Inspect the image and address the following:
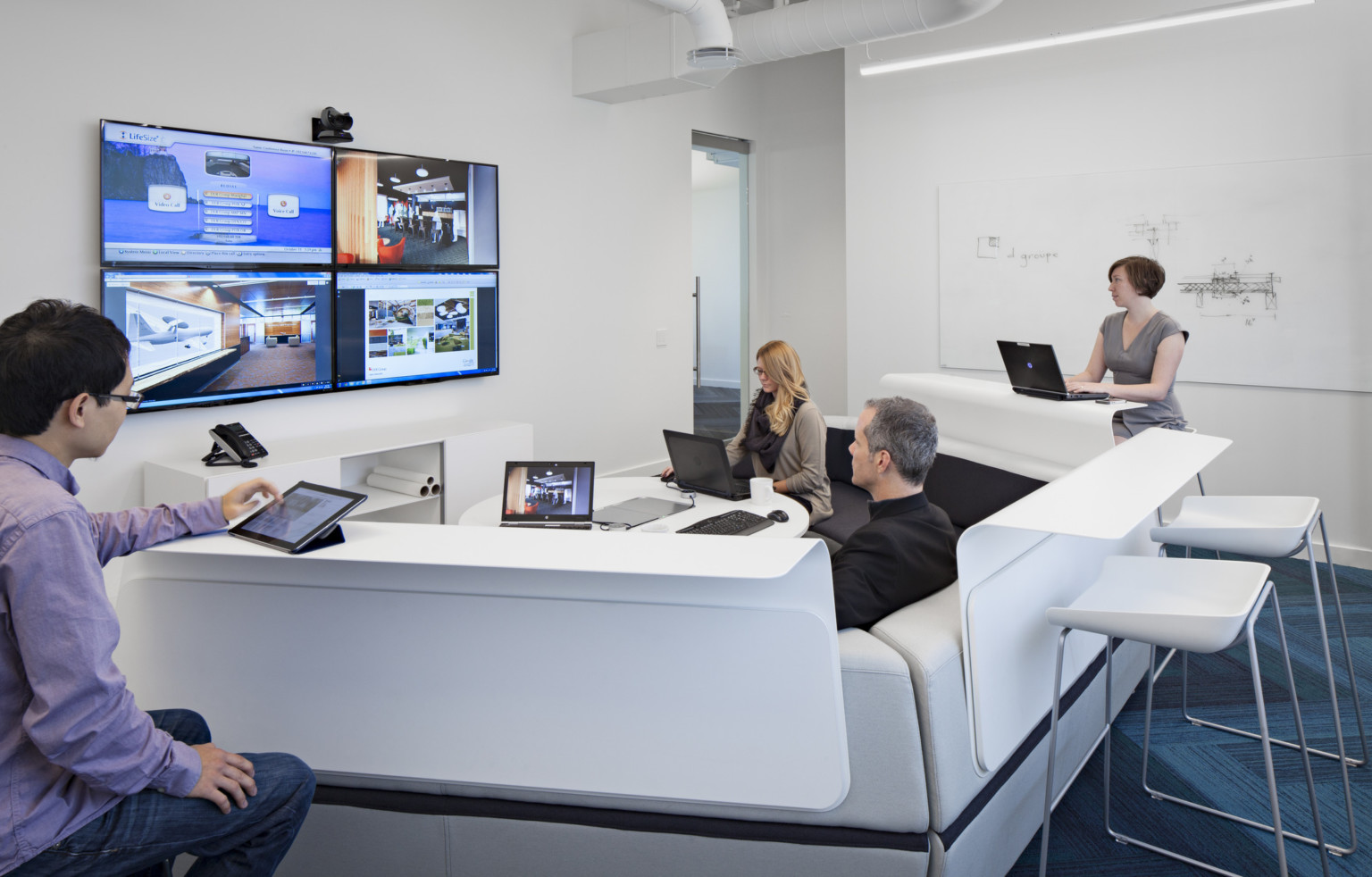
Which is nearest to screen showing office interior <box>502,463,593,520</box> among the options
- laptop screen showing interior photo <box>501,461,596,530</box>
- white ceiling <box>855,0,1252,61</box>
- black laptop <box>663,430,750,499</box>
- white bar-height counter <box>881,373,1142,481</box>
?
laptop screen showing interior photo <box>501,461,596,530</box>

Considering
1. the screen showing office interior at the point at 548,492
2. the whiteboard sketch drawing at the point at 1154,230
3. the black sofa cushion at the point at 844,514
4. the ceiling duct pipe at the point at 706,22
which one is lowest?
the black sofa cushion at the point at 844,514

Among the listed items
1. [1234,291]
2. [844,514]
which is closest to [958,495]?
[844,514]

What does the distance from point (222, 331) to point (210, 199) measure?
605 mm

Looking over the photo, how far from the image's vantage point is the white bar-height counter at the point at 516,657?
70.3 inches

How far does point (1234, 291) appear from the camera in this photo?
5398 mm

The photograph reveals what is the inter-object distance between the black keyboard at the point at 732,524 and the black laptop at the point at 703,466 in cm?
27

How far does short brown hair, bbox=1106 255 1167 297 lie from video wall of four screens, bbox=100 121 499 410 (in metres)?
3.59

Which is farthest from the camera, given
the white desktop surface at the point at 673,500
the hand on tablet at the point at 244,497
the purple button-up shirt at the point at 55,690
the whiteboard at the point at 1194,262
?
the whiteboard at the point at 1194,262

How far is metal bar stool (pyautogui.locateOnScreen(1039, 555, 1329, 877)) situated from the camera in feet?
6.79

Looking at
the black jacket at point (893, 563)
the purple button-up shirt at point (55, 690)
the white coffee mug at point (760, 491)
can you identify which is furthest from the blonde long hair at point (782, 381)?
the purple button-up shirt at point (55, 690)

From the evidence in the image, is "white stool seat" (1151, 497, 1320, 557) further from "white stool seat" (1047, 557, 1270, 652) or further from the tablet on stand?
the tablet on stand

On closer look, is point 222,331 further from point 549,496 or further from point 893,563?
point 893,563

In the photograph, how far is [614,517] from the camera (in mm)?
3592

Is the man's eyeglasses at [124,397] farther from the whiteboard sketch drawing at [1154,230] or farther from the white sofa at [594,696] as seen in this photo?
the whiteboard sketch drawing at [1154,230]
